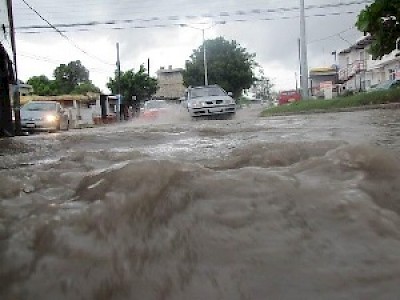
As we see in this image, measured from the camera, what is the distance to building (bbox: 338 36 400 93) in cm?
3738

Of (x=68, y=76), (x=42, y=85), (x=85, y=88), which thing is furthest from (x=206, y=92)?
(x=68, y=76)

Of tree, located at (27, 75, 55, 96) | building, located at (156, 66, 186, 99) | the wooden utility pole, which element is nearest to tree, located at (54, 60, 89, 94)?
tree, located at (27, 75, 55, 96)

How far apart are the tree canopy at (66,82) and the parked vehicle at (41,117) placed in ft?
97.7

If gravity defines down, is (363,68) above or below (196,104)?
above

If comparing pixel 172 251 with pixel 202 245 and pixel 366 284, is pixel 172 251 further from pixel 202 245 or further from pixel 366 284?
pixel 366 284

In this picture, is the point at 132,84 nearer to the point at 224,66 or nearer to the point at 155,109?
the point at 224,66

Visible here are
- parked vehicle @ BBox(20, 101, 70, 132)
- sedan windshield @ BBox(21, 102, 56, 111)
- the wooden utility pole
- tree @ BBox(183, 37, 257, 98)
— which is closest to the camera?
the wooden utility pole

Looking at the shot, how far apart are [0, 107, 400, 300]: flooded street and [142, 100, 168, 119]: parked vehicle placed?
13498 mm

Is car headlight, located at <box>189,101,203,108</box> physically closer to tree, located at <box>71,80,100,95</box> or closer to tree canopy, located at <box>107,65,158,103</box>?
tree canopy, located at <box>107,65,158,103</box>

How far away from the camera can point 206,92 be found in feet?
49.3

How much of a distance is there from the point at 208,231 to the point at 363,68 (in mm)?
46346

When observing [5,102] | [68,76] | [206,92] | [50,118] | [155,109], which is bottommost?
[50,118]

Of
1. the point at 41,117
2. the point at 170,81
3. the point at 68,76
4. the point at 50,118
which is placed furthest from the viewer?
the point at 170,81

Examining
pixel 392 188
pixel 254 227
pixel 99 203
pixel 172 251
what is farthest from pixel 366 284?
pixel 99 203
